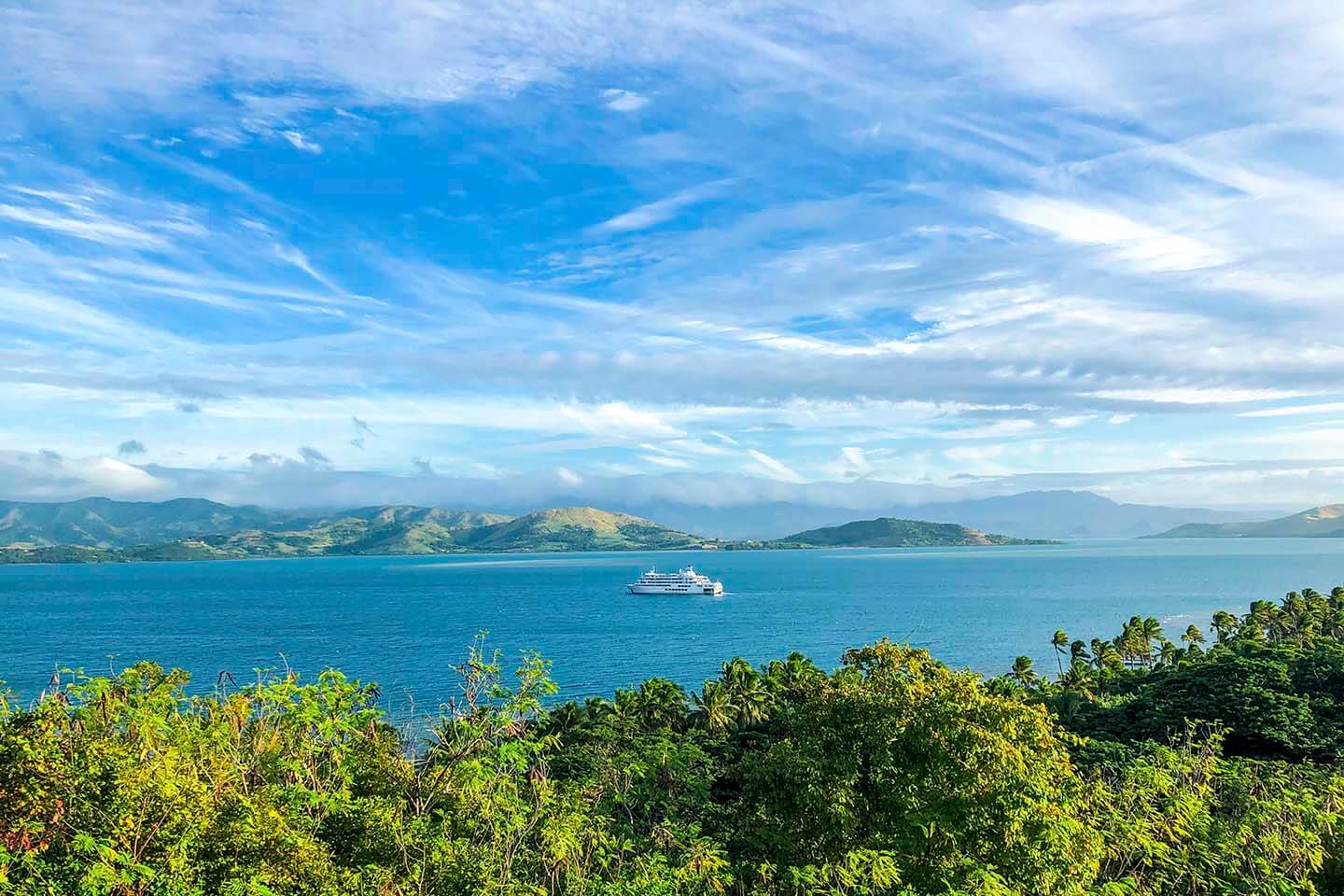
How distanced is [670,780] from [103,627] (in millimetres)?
146111

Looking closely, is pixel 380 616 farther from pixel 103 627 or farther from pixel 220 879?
pixel 220 879

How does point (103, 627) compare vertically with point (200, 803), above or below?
below

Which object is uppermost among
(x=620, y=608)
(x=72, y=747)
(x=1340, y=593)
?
(x=72, y=747)

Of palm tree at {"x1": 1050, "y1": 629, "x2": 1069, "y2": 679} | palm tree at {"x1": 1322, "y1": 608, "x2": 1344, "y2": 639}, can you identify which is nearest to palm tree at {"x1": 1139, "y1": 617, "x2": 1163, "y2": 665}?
palm tree at {"x1": 1050, "y1": 629, "x2": 1069, "y2": 679}

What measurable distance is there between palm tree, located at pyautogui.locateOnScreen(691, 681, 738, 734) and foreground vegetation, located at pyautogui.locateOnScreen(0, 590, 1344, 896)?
3849 cm

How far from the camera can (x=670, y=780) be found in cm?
4619

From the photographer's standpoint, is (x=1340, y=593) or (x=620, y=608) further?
(x=620, y=608)

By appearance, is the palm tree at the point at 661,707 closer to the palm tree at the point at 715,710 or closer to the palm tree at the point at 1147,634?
the palm tree at the point at 715,710

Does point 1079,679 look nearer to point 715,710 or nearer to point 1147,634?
point 1147,634

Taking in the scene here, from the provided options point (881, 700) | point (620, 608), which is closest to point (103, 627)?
point (620, 608)

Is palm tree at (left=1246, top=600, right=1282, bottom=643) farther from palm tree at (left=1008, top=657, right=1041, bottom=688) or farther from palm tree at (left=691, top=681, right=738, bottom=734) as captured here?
palm tree at (left=691, top=681, right=738, bottom=734)

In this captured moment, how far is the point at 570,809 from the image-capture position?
2262 cm

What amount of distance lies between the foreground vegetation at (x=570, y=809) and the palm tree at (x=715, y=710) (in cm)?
3849

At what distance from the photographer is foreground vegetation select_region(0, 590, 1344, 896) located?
49.9 feet
